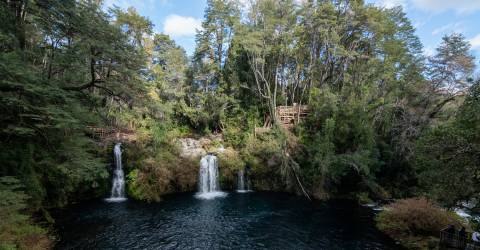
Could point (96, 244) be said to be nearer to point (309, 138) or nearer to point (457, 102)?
point (309, 138)

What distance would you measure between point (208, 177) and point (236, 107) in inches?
323

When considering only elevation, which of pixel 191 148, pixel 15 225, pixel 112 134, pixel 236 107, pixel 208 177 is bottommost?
pixel 15 225

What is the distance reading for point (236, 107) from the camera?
24.5m

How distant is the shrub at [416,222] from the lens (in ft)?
37.5

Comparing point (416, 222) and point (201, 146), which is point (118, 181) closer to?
point (201, 146)

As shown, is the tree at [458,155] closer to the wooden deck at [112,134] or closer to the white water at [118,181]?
the white water at [118,181]

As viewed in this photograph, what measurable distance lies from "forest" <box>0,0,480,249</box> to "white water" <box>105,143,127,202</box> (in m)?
0.55

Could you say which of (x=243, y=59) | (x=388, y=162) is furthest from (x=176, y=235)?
(x=243, y=59)

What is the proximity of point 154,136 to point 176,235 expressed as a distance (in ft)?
31.5

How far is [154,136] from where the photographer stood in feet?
62.3

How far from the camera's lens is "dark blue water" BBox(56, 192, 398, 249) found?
10.7 metres

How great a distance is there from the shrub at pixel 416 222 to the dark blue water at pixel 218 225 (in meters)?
0.80

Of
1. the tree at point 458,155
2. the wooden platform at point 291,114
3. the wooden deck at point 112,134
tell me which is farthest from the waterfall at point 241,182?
the tree at point 458,155

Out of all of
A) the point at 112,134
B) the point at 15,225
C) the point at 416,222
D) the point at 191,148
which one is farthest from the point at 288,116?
the point at 15,225
